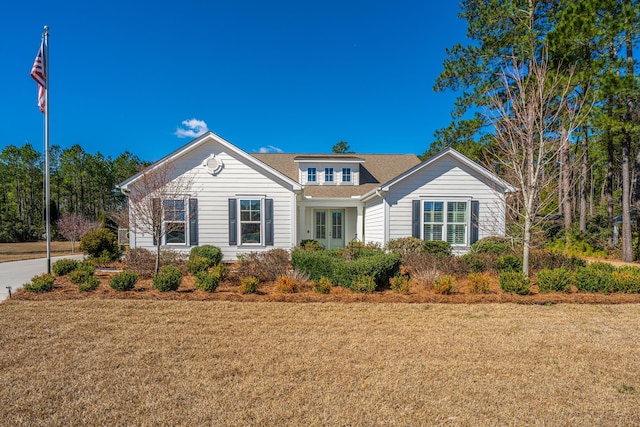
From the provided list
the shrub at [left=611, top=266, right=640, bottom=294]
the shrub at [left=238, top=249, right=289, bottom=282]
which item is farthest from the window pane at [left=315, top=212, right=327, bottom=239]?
the shrub at [left=611, top=266, right=640, bottom=294]

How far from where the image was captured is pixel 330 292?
740 centimetres

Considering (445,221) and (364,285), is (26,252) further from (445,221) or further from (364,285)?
(445,221)

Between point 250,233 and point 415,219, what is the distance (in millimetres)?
6450

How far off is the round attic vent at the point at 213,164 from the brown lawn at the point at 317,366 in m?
6.69

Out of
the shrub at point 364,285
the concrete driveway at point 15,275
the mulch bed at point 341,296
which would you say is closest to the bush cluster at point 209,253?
the mulch bed at point 341,296

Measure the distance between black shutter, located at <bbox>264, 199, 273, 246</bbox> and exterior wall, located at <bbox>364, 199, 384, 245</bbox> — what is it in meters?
4.37

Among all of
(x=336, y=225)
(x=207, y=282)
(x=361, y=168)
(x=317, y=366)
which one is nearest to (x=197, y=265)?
(x=207, y=282)

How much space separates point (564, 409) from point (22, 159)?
54409 millimetres

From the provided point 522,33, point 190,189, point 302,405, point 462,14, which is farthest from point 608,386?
point 462,14

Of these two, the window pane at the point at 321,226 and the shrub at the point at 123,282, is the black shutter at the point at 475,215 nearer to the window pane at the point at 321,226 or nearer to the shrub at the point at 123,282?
the window pane at the point at 321,226

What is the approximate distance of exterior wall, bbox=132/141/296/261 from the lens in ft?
39.0

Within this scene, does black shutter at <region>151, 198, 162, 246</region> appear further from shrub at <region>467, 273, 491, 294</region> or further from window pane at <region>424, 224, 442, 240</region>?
window pane at <region>424, 224, 442, 240</region>

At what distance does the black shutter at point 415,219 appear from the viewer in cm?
1220

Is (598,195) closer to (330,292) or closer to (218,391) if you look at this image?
(330,292)
